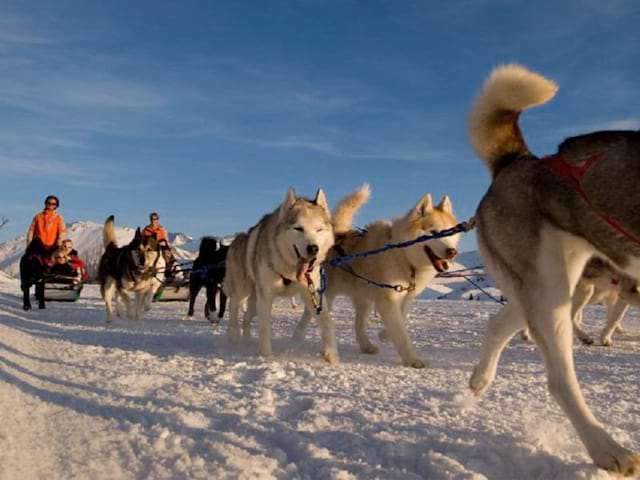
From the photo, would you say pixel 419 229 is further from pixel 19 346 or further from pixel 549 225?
pixel 19 346

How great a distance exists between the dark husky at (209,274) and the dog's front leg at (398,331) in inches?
170

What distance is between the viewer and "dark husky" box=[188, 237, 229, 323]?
29.9 feet

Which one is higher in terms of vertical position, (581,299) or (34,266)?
(34,266)

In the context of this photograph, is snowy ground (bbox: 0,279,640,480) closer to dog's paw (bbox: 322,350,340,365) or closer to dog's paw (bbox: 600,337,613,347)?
dog's paw (bbox: 322,350,340,365)

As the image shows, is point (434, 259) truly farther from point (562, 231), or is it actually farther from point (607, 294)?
point (562, 231)

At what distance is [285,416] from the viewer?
2.93 meters

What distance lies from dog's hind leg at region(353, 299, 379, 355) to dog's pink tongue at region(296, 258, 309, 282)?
0.93 m

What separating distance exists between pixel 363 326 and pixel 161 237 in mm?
6560

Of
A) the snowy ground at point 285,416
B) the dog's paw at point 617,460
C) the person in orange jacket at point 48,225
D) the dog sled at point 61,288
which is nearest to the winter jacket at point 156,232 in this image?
the person in orange jacket at point 48,225

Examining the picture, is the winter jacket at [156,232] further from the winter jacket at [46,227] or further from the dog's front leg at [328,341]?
the dog's front leg at [328,341]

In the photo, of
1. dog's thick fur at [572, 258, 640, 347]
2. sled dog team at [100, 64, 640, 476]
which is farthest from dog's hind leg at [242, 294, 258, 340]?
dog's thick fur at [572, 258, 640, 347]

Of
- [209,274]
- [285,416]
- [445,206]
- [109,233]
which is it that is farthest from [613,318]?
[109,233]

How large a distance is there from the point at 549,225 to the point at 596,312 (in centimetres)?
958

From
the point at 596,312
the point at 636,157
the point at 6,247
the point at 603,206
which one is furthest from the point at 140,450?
the point at 6,247
